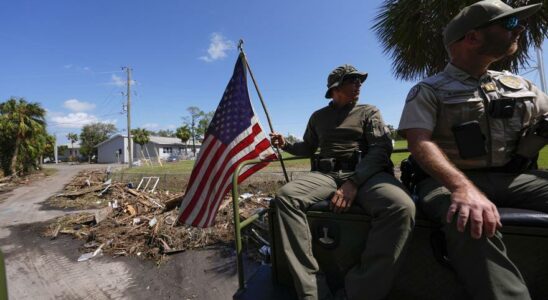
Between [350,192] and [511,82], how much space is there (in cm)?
119

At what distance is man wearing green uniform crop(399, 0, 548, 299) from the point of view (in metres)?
1.61

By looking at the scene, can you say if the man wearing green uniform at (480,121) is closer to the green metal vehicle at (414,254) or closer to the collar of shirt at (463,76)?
the collar of shirt at (463,76)

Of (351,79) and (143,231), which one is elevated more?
(351,79)

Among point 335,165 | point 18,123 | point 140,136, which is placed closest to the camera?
point 335,165

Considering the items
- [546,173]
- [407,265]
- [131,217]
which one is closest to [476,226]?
[407,265]

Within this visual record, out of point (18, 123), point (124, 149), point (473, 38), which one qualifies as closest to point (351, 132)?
point (473, 38)

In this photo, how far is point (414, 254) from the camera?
5.36 ft

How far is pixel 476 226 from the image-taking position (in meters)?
1.31

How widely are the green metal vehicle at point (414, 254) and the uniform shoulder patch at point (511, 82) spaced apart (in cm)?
77

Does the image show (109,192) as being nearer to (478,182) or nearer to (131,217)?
(131,217)

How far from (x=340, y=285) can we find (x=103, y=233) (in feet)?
24.5

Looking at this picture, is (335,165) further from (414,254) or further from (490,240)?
(490,240)

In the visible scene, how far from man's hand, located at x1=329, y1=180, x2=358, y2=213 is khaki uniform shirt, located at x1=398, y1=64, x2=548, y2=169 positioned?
1.53 ft

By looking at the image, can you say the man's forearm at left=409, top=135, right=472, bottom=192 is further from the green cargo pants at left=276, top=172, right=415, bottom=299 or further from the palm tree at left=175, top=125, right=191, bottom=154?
the palm tree at left=175, top=125, right=191, bottom=154
